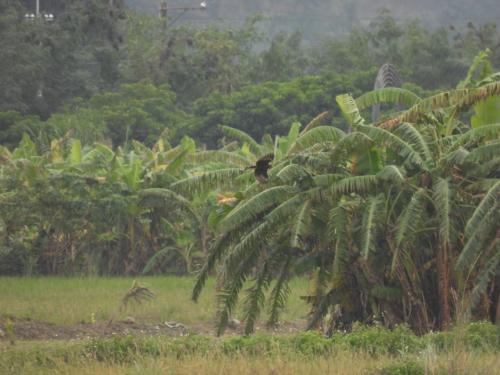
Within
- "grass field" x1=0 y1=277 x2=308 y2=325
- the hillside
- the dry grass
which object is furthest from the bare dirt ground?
the hillside

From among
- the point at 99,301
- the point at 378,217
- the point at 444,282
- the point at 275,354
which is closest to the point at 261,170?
the point at 378,217

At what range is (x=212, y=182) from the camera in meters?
15.4

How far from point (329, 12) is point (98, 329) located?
97188 millimetres

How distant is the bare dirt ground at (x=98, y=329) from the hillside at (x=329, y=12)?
89.2 meters

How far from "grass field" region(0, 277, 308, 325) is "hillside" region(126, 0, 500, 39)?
85066 mm

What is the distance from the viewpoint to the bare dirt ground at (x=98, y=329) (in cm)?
1582

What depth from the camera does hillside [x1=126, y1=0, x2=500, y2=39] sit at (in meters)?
106

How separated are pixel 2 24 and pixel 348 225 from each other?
33.5 m

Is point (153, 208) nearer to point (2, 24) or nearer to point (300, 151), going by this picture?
point (300, 151)

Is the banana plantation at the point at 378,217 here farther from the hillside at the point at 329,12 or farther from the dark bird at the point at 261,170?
the hillside at the point at 329,12

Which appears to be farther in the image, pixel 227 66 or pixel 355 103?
pixel 227 66

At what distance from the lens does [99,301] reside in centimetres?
1900

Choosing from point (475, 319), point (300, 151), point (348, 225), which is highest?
point (300, 151)

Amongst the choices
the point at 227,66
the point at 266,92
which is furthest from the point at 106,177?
the point at 227,66
